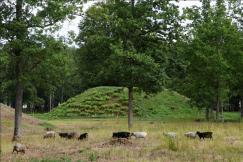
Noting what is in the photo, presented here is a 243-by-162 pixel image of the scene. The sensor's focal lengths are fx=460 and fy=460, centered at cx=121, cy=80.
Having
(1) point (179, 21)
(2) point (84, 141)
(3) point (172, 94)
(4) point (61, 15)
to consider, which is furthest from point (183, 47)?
(3) point (172, 94)

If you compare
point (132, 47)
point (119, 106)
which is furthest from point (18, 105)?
point (119, 106)

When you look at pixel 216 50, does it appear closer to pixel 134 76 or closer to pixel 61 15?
pixel 134 76

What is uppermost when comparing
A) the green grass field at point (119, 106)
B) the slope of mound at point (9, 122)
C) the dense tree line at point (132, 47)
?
the dense tree line at point (132, 47)

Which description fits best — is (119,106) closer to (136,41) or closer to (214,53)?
(214,53)

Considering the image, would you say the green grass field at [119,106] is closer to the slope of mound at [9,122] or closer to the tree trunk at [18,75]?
the slope of mound at [9,122]

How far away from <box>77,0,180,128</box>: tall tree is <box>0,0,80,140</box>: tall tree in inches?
271

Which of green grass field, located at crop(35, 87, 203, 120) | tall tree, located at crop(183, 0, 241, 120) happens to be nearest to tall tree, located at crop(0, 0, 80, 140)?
tall tree, located at crop(183, 0, 241, 120)

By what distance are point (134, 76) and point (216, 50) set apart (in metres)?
10.6

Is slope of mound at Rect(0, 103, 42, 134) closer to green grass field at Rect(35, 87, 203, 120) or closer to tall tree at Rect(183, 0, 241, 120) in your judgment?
tall tree at Rect(183, 0, 241, 120)

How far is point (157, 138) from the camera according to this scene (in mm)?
22484

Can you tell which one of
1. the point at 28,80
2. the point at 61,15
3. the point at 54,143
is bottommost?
the point at 54,143

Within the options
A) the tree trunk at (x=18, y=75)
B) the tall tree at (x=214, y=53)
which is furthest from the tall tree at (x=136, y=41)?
the tree trunk at (x=18, y=75)

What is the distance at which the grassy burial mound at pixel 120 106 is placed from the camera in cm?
5962

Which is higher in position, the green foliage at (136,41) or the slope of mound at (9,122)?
the green foliage at (136,41)
